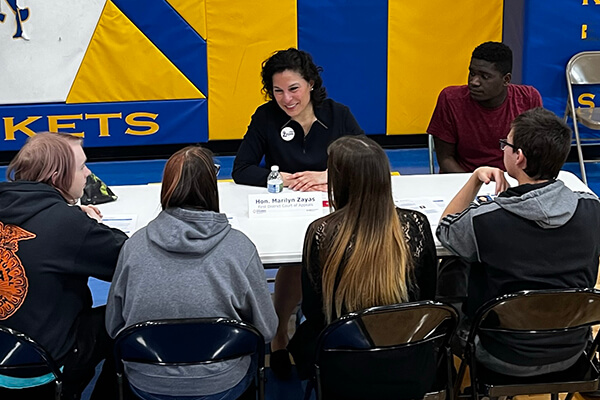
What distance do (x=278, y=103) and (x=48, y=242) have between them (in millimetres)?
1633

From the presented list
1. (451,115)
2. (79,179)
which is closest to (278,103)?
(451,115)

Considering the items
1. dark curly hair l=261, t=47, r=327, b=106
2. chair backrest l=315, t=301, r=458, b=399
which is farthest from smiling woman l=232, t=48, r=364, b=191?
chair backrest l=315, t=301, r=458, b=399

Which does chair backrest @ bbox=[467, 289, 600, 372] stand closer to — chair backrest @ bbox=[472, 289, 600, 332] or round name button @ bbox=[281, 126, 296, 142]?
chair backrest @ bbox=[472, 289, 600, 332]

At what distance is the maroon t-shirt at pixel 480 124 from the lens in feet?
13.2

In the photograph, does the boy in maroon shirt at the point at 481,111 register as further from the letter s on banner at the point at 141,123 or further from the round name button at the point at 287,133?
the letter s on banner at the point at 141,123

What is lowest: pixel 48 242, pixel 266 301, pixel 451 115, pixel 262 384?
pixel 262 384

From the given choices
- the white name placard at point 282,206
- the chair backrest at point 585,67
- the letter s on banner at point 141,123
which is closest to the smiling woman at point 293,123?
the white name placard at point 282,206

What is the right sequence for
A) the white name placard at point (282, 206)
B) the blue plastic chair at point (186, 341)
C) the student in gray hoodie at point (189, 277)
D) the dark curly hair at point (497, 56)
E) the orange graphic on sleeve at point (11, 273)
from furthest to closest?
the dark curly hair at point (497, 56), the white name placard at point (282, 206), the orange graphic on sleeve at point (11, 273), the student in gray hoodie at point (189, 277), the blue plastic chair at point (186, 341)

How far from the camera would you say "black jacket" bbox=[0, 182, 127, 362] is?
229 cm

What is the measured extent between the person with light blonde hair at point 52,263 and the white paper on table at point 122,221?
459 millimetres

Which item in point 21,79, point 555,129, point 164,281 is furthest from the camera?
point 21,79

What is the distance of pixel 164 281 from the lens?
2156 mm

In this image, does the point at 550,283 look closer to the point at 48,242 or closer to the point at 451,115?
the point at 48,242

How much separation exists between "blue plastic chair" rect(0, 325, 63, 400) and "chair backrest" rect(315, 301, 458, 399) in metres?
0.74
